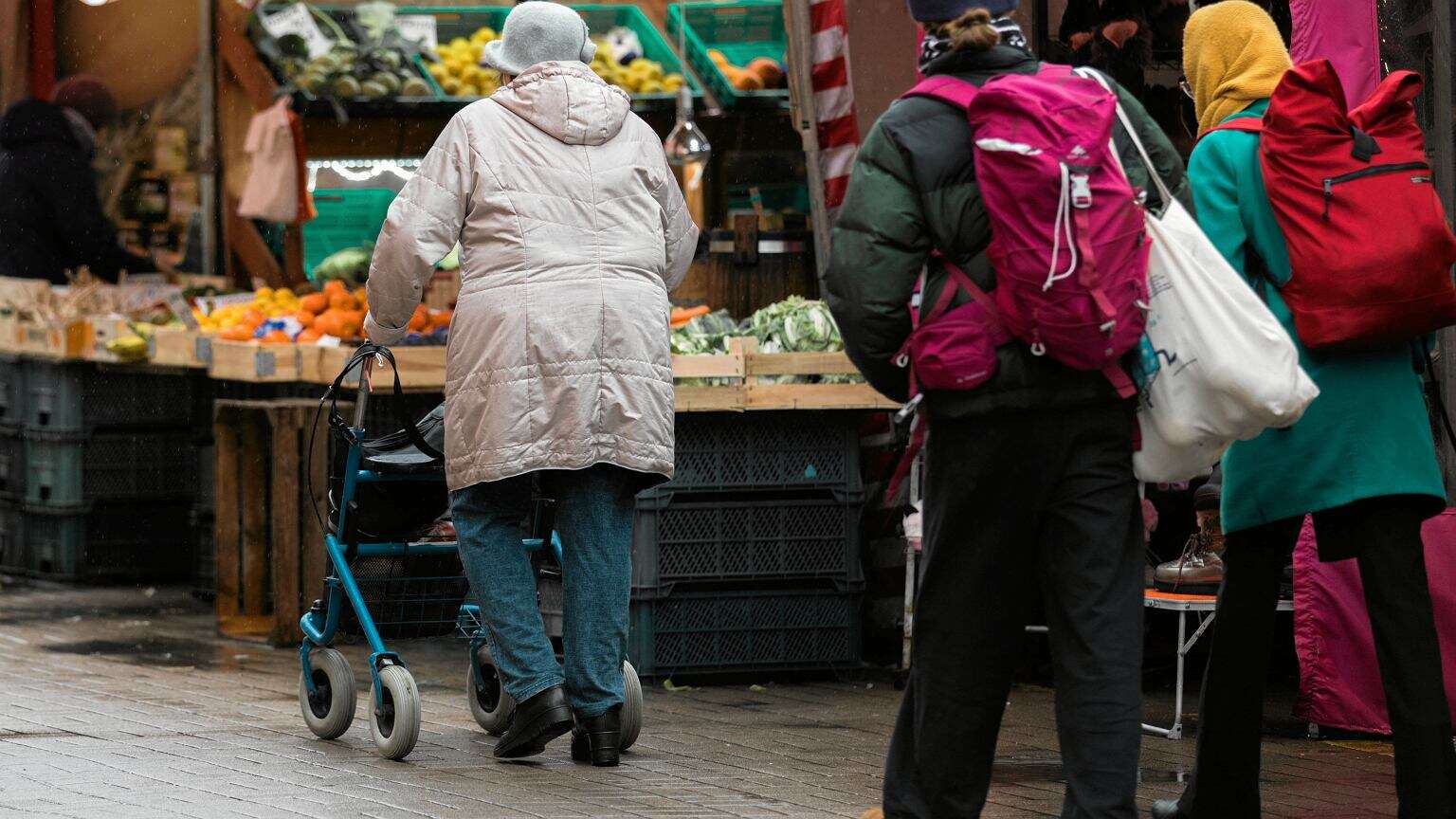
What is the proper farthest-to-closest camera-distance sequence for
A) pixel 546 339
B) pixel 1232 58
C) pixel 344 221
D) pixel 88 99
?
1. pixel 88 99
2. pixel 344 221
3. pixel 546 339
4. pixel 1232 58

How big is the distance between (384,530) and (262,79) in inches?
282

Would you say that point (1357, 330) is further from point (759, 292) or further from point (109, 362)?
point (109, 362)

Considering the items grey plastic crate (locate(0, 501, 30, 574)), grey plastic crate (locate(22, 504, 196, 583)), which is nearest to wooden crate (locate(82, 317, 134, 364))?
grey plastic crate (locate(22, 504, 196, 583))

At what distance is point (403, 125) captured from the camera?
12.3 metres

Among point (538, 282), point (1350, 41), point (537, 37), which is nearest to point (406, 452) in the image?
point (538, 282)

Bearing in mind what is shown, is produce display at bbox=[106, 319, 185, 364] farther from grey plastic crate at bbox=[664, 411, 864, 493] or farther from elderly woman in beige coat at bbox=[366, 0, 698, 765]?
elderly woman in beige coat at bbox=[366, 0, 698, 765]

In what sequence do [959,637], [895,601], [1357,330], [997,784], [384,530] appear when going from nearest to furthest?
1. [959,637]
2. [1357,330]
3. [997,784]
4. [384,530]
5. [895,601]

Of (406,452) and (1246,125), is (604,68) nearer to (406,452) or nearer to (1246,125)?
(406,452)

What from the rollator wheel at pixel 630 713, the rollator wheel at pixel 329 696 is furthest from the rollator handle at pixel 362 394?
the rollator wheel at pixel 630 713

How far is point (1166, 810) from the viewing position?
15.1 feet

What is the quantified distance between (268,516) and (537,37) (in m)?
3.55

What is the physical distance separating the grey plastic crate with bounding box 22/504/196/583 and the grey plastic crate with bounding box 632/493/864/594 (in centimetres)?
389

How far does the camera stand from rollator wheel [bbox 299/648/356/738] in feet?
18.7

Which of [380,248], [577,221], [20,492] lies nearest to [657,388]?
[577,221]
